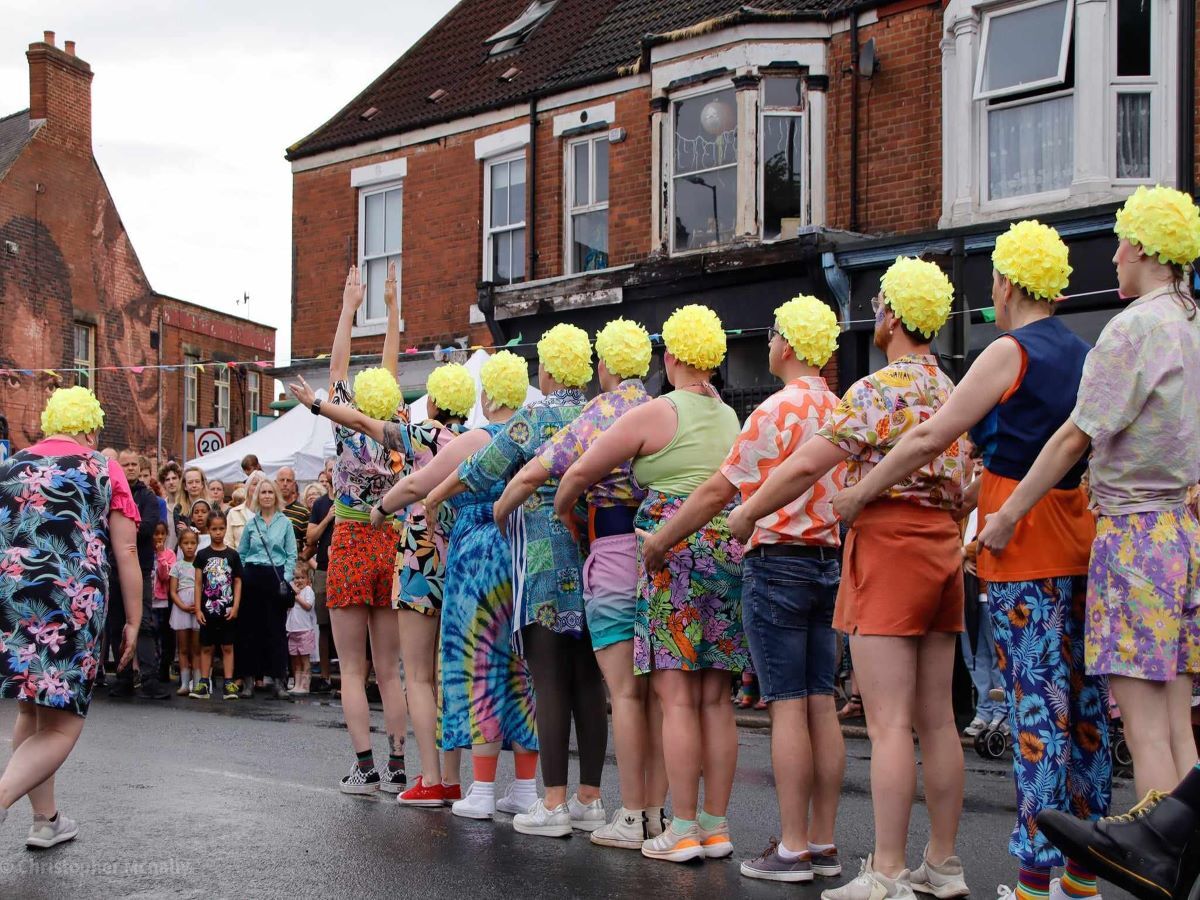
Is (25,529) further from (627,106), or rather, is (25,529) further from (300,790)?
(627,106)

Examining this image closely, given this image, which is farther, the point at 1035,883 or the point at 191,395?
the point at 191,395

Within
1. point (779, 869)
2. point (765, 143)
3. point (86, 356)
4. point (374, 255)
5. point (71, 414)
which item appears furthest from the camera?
point (86, 356)

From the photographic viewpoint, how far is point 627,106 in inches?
773

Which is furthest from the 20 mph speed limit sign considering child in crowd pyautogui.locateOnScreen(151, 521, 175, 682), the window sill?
child in crowd pyautogui.locateOnScreen(151, 521, 175, 682)

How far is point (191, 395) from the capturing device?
3959 centimetres

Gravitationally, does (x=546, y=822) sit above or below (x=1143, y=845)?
below

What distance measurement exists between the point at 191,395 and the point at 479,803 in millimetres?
34557

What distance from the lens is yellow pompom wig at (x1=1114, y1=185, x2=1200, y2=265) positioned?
15.2ft

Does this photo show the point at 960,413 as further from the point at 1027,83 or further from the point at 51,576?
the point at 1027,83

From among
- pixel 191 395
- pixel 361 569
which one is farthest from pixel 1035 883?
pixel 191 395

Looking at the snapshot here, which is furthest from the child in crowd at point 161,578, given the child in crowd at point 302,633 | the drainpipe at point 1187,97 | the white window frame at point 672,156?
the drainpipe at point 1187,97

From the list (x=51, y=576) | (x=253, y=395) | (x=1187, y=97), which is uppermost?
(x=1187, y=97)

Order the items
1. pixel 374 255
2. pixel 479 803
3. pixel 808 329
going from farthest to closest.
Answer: pixel 374 255, pixel 479 803, pixel 808 329

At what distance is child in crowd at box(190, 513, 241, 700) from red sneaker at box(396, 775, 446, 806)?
6.69 metres
